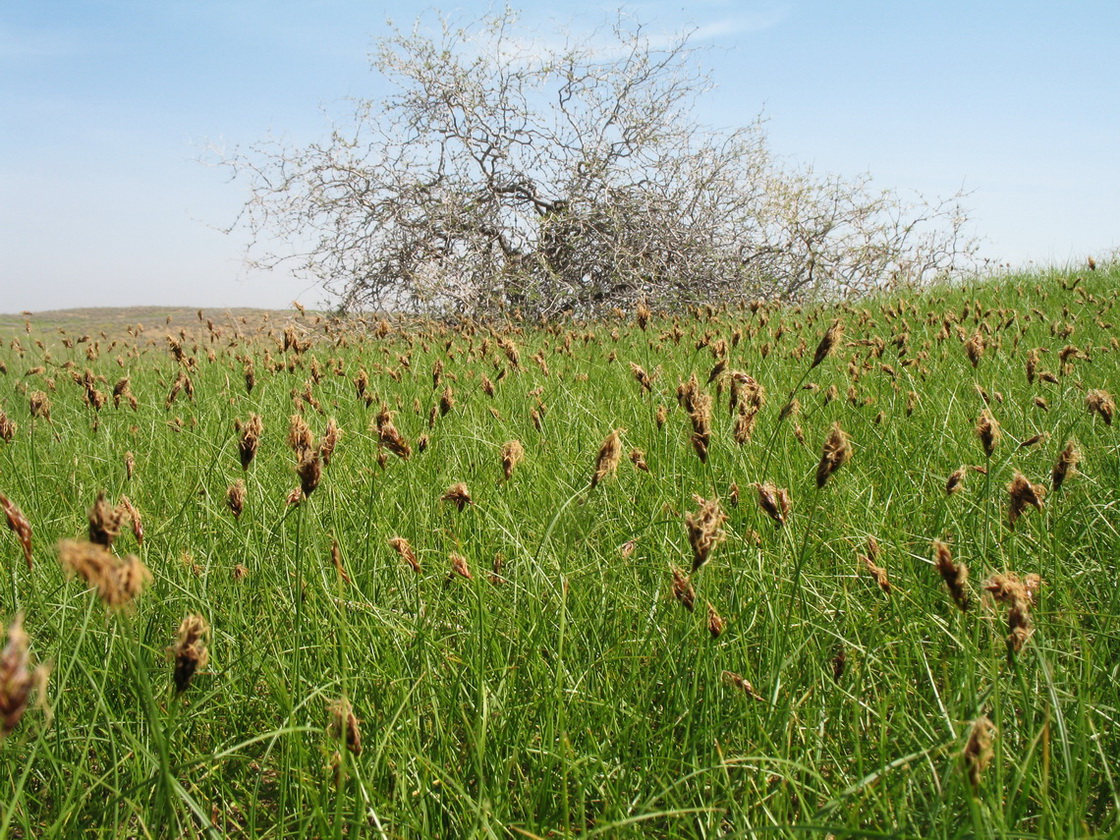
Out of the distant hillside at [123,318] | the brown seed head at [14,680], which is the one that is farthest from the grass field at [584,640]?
the distant hillside at [123,318]

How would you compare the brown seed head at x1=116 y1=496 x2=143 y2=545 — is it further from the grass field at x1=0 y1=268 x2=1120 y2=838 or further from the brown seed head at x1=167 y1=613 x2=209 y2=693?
the brown seed head at x1=167 y1=613 x2=209 y2=693

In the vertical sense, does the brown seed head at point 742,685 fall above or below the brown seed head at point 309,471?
below

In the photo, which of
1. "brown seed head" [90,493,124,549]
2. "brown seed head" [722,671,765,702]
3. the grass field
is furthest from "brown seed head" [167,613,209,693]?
"brown seed head" [722,671,765,702]

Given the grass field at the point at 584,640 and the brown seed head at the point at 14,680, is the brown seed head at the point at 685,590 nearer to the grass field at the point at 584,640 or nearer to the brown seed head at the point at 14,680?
the grass field at the point at 584,640

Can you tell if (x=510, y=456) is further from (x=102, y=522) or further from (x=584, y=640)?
(x=102, y=522)

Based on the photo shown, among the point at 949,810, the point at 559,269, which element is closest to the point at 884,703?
the point at 949,810

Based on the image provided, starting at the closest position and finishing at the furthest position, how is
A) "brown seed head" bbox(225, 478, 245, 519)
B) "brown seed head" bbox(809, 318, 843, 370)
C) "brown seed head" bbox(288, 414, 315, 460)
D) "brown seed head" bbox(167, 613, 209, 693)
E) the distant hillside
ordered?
"brown seed head" bbox(167, 613, 209, 693)
"brown seed head" bbox(288, 414, 315, 460)
"brown seed head" bbox(225, 478, 245, 519)
"brown seed head" bbox(809, 318, 843, 370)
the distant hillside

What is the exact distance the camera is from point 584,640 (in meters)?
1.62

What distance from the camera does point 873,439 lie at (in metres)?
3.05

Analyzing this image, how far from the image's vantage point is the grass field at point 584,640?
1.13 metres

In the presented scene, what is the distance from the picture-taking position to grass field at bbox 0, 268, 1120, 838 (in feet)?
3.70

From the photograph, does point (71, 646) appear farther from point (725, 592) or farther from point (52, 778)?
point (725, 592)

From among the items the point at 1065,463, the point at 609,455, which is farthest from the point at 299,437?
the point at 1065,463

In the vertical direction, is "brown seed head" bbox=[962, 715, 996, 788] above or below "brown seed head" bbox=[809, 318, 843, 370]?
below
